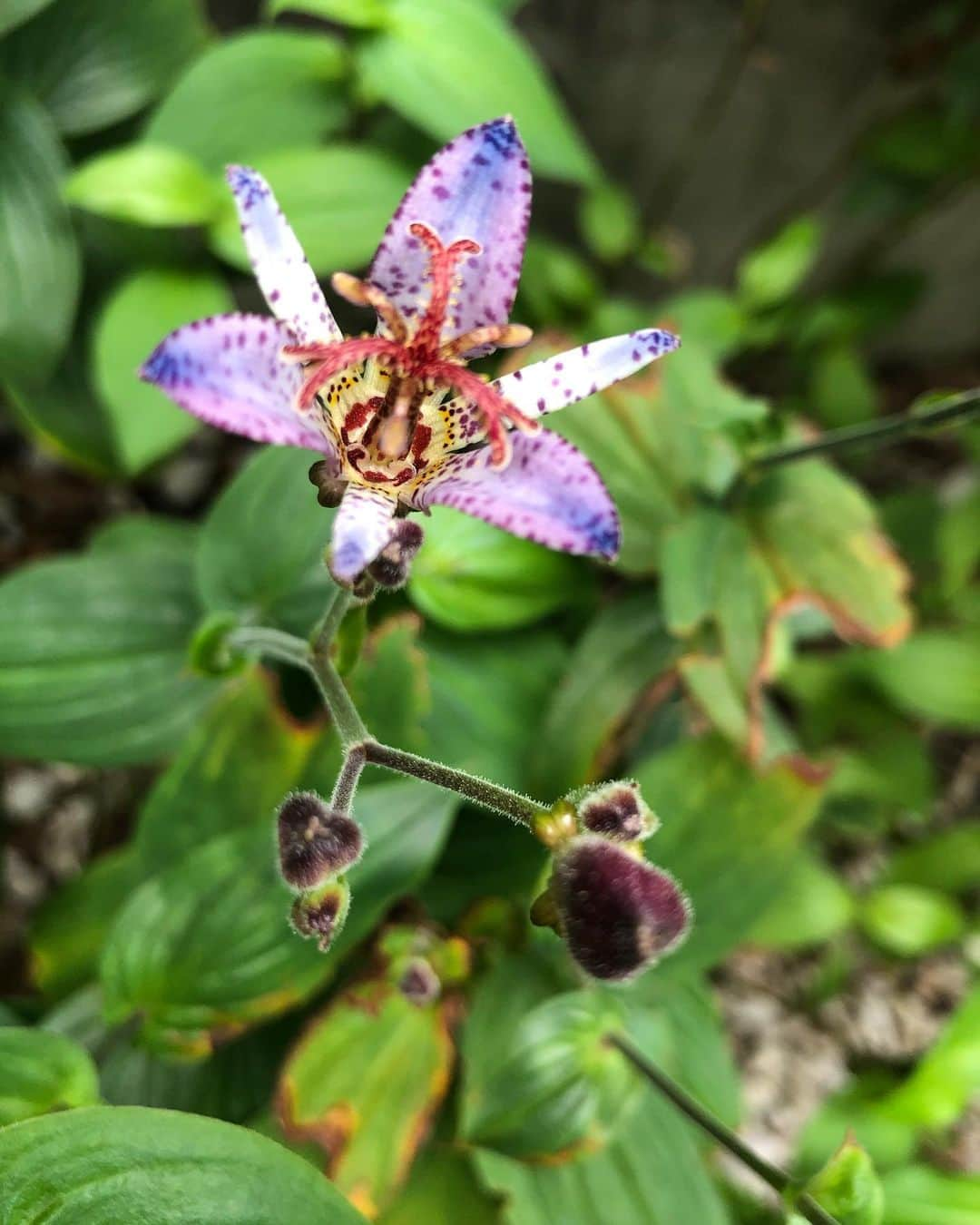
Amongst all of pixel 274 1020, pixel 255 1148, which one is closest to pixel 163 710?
pixel 274 1020

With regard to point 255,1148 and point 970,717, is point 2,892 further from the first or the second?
point 970,717

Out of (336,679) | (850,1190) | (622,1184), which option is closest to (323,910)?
(336,679)

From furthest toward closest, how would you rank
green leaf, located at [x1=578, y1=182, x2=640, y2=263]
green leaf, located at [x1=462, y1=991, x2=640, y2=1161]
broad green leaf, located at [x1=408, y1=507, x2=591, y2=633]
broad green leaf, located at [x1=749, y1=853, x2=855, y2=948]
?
green leaf, located at [x1=578, y1=182, x2=640, y2=263], broad green leaf, located at [x1=749, y1=853, x2=855, y2=948], broad green leaf, located at [x1=408, y1=507, x2=591, y2=633], green leaf, located at [x1=462, y1=991, x2=640, y2=1161]

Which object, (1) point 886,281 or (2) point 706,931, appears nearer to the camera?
(2) point 706,931

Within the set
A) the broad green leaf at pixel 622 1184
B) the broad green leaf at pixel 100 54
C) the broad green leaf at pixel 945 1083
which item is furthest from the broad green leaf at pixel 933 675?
the broad green leaf at pixel 100 54

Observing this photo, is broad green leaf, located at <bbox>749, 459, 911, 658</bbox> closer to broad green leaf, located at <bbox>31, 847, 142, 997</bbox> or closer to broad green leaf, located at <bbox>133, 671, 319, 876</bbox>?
broad green leaf, located at <bbox>133, 671, 319, 876</bbox>

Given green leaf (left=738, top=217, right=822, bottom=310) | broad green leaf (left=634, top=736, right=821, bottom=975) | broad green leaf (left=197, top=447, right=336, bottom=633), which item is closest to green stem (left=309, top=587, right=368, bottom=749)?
broad green leaf (left=197, top=447, right=336, bottom=633)

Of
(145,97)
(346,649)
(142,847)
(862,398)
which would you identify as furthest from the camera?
(862,398)
